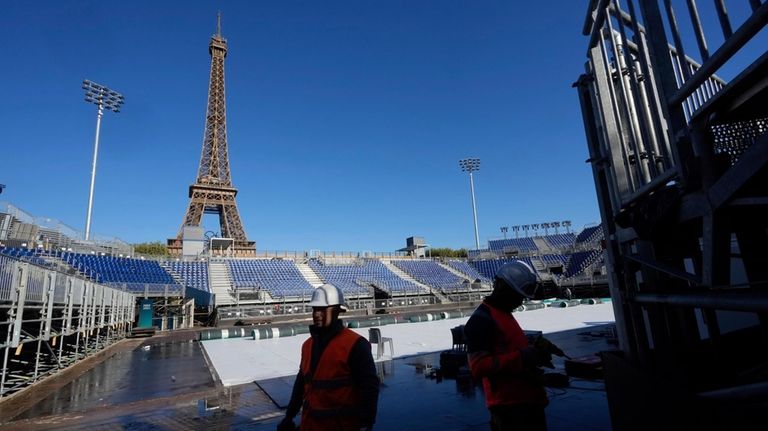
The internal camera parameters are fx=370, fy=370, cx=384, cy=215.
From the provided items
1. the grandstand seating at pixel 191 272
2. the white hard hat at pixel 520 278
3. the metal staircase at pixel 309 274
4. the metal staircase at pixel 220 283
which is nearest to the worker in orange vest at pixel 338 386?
the white hard hat at pixel 520 278

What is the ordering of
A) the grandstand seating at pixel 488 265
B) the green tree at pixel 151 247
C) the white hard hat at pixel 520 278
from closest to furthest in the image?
the white hard hat at pixel 520 278
the grandstand seating at pixel 488 265
the green tree at pixel 151 247

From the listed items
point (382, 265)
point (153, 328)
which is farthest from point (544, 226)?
point (153, 328)

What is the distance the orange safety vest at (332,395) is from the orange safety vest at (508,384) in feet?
2.82

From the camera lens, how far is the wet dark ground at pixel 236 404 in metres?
4.48

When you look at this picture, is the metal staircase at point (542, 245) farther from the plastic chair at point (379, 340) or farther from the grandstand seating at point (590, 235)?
the plastic chair at point (379, 340)

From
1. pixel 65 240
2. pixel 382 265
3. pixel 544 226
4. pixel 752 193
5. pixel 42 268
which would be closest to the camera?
pixel 752 193

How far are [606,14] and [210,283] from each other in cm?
3201

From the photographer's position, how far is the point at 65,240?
26.7m

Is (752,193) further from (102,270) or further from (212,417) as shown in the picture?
(102,270)

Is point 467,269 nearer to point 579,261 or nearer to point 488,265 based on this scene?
point 488,265

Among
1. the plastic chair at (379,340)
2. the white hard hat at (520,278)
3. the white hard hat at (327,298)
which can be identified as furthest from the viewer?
the plastic chair at (379,340)

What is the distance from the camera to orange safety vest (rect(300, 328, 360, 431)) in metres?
2.34

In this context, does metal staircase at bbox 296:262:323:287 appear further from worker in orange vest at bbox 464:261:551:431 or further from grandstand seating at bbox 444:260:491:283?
worker in orange vest at bbox 464:261:551:431

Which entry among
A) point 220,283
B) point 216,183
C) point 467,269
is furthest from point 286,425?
point 216,183
